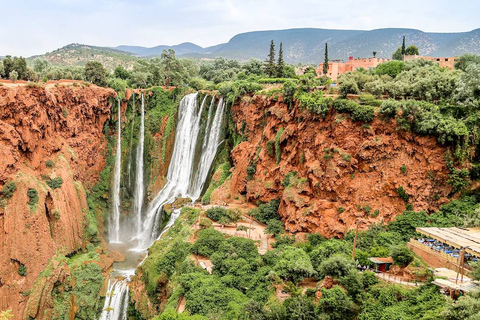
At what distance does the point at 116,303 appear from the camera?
26719 mm

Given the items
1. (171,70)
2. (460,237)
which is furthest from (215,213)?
(171,70)

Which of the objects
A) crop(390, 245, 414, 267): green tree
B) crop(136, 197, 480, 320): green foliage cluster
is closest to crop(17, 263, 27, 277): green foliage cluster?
crop(136, 197, 480, 320): green foliage cluster

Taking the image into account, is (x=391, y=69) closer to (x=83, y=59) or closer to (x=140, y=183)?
(x=140, y=183)

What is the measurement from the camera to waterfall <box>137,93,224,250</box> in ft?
126

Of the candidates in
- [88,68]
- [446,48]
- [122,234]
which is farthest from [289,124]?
[446,48]

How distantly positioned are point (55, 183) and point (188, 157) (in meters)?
13.8

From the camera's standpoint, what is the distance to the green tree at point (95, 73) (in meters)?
42.8

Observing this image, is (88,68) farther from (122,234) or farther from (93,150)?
(122,234)

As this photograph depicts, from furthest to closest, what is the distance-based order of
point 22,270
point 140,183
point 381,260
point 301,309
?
point 140,183 → point 22,270 → point 381,260 → point 301,309

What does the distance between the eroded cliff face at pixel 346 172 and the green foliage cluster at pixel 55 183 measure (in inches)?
691

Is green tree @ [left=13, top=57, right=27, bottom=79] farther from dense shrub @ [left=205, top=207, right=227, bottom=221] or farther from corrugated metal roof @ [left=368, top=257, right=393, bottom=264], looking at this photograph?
corrugated metal roof @ [left=368, top=257, right=393, bottom=264]

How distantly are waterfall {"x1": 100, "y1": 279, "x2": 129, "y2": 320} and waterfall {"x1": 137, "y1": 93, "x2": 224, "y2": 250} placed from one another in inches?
A: 341

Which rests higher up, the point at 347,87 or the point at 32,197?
the point at 347,87

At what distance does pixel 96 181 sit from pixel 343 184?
85.9 ft
